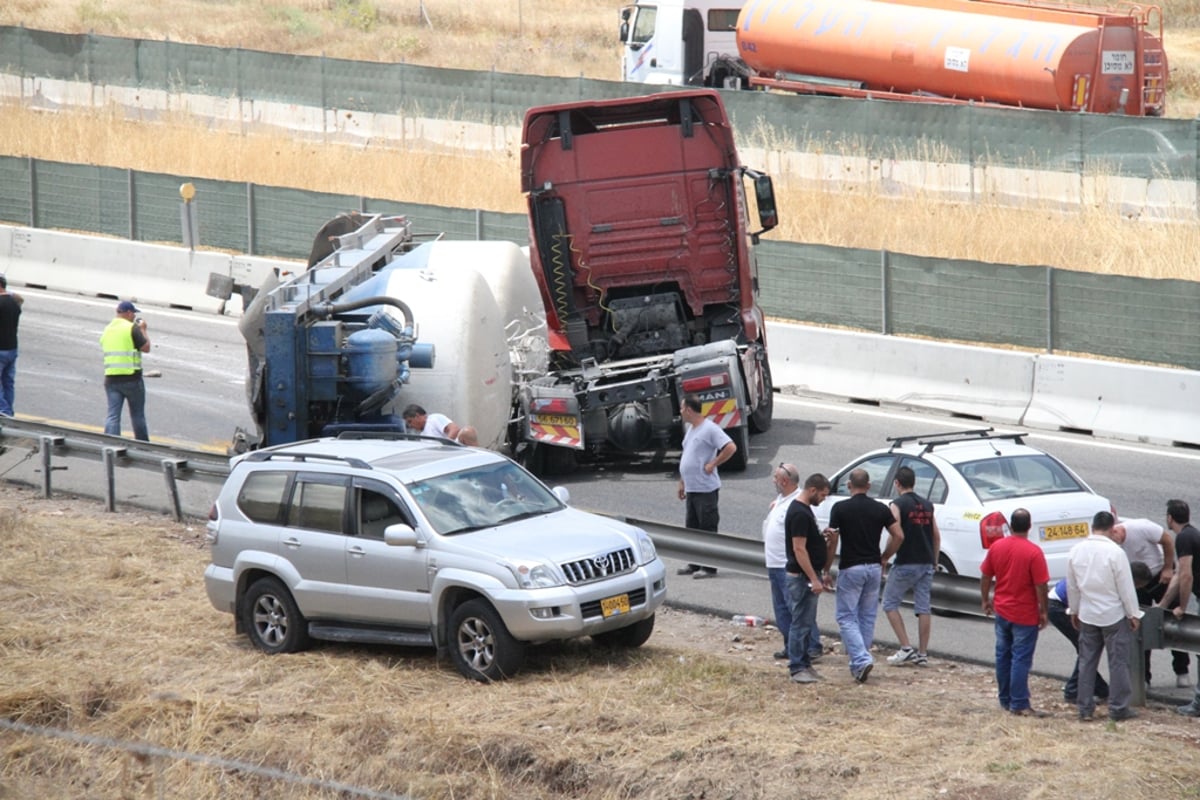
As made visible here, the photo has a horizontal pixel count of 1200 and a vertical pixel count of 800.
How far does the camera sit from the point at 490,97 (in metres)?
37.1

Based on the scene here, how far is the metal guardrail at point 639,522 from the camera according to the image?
10.9 metres

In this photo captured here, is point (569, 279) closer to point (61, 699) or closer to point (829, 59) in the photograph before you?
point (61, 699)

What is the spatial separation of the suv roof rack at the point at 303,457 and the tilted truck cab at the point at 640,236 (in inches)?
212

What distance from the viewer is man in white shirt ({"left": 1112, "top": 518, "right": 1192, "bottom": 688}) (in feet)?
37.9

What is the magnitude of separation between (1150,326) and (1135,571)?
9.24 meters

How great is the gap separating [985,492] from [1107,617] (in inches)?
107

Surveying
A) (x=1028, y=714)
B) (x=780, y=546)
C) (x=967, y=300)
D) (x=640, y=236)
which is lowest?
(x=1028, y=714)

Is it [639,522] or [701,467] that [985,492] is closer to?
[701,467]

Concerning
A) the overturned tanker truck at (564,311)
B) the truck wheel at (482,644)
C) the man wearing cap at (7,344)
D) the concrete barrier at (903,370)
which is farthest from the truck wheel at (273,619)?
the concrete barrier at (903,370)

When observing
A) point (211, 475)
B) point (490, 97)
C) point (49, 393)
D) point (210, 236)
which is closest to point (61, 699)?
point (211, 475)

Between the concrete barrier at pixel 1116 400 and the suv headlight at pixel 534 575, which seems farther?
the concrete barrier at pixel 1116 400

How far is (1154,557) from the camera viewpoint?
11.8m

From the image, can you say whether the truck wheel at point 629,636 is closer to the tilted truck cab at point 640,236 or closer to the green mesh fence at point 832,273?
the tilted truck cab at point 640,236

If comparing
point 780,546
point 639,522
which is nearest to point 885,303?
point 639,522
